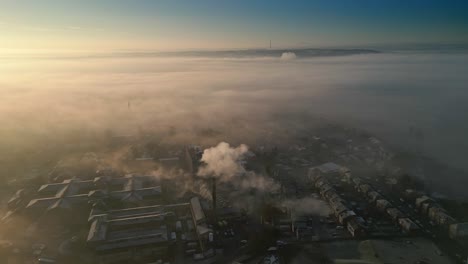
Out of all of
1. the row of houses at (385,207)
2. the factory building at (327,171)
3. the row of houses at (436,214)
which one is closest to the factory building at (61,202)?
the factory building at (327,171)

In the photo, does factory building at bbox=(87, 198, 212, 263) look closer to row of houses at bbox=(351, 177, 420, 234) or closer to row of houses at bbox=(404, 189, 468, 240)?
row of houses at bbox=(351, 177, 420, 234)

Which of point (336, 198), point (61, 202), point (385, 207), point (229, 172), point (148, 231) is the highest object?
point (229, 172)

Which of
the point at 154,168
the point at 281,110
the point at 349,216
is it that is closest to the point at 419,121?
the point at 281,110

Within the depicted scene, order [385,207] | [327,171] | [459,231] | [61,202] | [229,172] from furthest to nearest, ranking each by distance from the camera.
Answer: [327,171], [229,172], [61,202], [385,207], [459,231]

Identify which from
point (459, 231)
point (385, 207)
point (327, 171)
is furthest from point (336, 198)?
point (459, 231)

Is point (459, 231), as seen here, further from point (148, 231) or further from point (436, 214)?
point (148, 231)

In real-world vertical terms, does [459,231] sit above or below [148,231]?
below

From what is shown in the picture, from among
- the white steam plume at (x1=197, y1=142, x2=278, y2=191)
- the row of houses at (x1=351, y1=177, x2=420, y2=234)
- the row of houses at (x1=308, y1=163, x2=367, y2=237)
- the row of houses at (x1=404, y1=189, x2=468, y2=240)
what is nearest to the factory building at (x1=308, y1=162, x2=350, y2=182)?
the row of houses at (x1=308, y1=163, x2=367, y2=237)

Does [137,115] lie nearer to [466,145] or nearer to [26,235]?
[26,235]

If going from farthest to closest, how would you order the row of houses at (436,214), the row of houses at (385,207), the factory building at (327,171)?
the factory building at (327,171)
the row of houses at (385,207)
the row of houses at (436,214)

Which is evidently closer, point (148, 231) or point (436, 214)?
point (148, 231)

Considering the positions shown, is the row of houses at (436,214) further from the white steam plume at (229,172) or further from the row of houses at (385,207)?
the white steam plume at (229,172)
